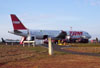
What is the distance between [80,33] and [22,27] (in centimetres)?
2215

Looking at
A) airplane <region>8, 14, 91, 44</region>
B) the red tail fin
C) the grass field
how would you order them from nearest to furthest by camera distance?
the grass field, the red tail fin, airplane <region>8, 14, 91, 44</region>

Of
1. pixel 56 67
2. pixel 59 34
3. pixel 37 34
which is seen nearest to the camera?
pixel 56 67

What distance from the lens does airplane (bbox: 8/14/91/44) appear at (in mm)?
67000

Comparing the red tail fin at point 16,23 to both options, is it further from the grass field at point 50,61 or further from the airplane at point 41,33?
the grass field at point 50,61

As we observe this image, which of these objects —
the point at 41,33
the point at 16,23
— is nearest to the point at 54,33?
the point at 41,33

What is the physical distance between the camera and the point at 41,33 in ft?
239

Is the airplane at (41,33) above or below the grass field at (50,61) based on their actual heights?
above

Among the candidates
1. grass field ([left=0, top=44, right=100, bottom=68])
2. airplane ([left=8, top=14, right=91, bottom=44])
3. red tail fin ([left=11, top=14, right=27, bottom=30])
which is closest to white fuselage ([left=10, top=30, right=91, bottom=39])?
airplane ([left=8, top=14, right=91, bottom=44])

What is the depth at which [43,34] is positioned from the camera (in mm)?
73500

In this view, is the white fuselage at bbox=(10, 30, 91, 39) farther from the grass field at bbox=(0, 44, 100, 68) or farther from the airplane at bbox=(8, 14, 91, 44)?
the grass field at bbox=(0, 44, 100, 68)

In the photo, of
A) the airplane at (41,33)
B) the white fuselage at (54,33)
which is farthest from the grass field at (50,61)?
the white fuselage at (54,33)

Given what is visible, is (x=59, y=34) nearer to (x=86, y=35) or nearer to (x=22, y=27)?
(x=86, y=35)

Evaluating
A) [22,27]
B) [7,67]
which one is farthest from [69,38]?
[7,67]

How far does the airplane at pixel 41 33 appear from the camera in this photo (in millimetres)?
67000
